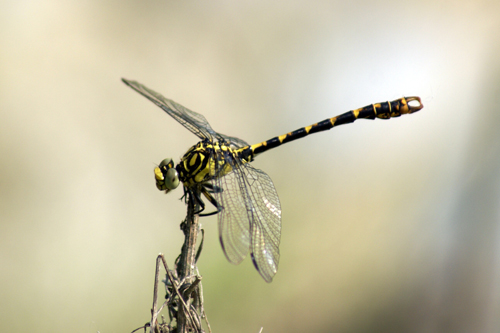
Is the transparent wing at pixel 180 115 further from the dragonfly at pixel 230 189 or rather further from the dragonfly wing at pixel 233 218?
the dragonfly wing at pixel 233 218

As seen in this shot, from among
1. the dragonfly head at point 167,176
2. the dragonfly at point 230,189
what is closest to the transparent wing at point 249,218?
the dragonfly at point 230,189

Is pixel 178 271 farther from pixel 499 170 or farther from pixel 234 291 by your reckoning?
pixel 499 170

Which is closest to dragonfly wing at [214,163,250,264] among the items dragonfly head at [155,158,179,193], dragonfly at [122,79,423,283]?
dragonfly at [122,79,423,283]

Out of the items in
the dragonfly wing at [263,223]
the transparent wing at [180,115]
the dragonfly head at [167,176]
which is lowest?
the dragonfly wing at [263,223]

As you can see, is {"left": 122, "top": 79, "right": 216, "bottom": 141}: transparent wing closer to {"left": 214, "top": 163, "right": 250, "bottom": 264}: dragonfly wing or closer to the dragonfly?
the dragonfly

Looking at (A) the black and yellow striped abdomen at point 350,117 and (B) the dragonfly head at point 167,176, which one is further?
(A) the black and yellow striped abdomen at point 350,117

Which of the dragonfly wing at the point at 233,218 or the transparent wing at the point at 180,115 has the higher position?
the transparent wing at the point at 180,115

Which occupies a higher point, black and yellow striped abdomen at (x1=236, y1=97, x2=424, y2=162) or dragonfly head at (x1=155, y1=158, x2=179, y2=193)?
black and yellow striped abdomen at (x1=236, y1=97, x2=424, y2=162)
